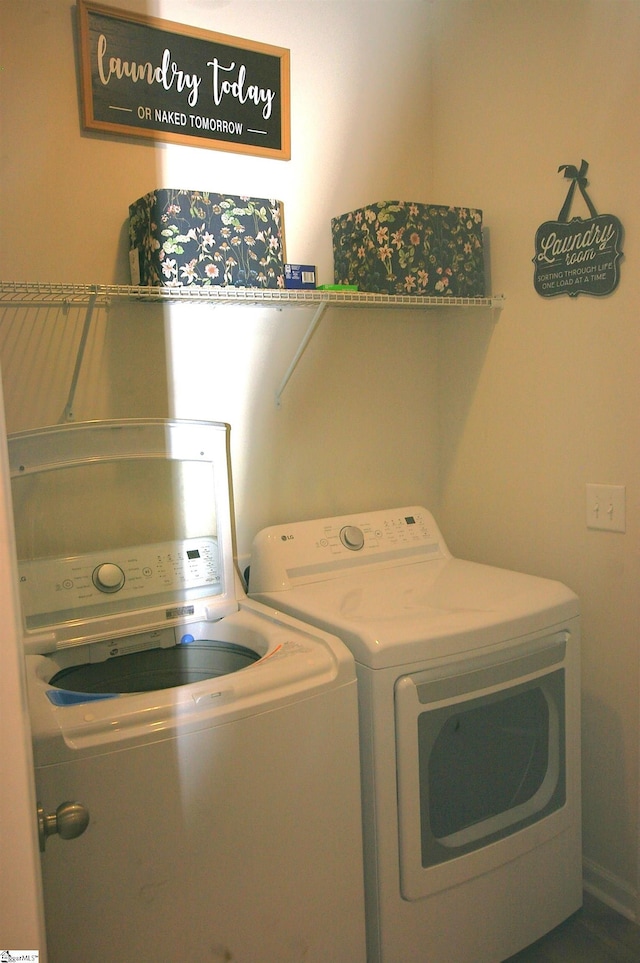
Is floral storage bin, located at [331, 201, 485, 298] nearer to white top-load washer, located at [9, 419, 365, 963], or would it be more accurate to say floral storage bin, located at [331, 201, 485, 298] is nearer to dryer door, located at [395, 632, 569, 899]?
white top-load washer, located at [9, 419, 365, 963]

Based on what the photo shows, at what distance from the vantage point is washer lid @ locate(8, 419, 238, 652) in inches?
62.9

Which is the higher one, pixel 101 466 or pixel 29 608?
pixel 101 466

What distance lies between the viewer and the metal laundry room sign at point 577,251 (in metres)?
1.85

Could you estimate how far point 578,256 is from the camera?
1932 millimetres

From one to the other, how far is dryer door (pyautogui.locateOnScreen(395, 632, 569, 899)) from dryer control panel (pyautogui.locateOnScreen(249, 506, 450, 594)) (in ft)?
1.78

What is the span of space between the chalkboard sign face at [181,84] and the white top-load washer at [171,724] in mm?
806

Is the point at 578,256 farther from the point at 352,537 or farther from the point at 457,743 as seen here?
the point at 457,743

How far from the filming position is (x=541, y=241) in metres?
2.04

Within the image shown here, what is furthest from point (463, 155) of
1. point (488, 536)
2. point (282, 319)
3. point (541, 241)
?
point (488, 536)

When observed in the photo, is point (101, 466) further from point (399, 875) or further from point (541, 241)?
point (541, 241)

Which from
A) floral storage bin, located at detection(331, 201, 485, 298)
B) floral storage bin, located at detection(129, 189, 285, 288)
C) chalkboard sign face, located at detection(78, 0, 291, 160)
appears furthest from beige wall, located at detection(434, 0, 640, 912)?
floral storage bin, located at detection(129, 189, 285, 288)

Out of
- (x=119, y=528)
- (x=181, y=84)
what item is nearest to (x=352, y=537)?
(x=119, y=528)

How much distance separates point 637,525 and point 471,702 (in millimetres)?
647

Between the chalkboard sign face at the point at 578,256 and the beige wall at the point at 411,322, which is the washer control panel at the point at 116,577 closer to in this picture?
the beige wall at the point at 411,322
